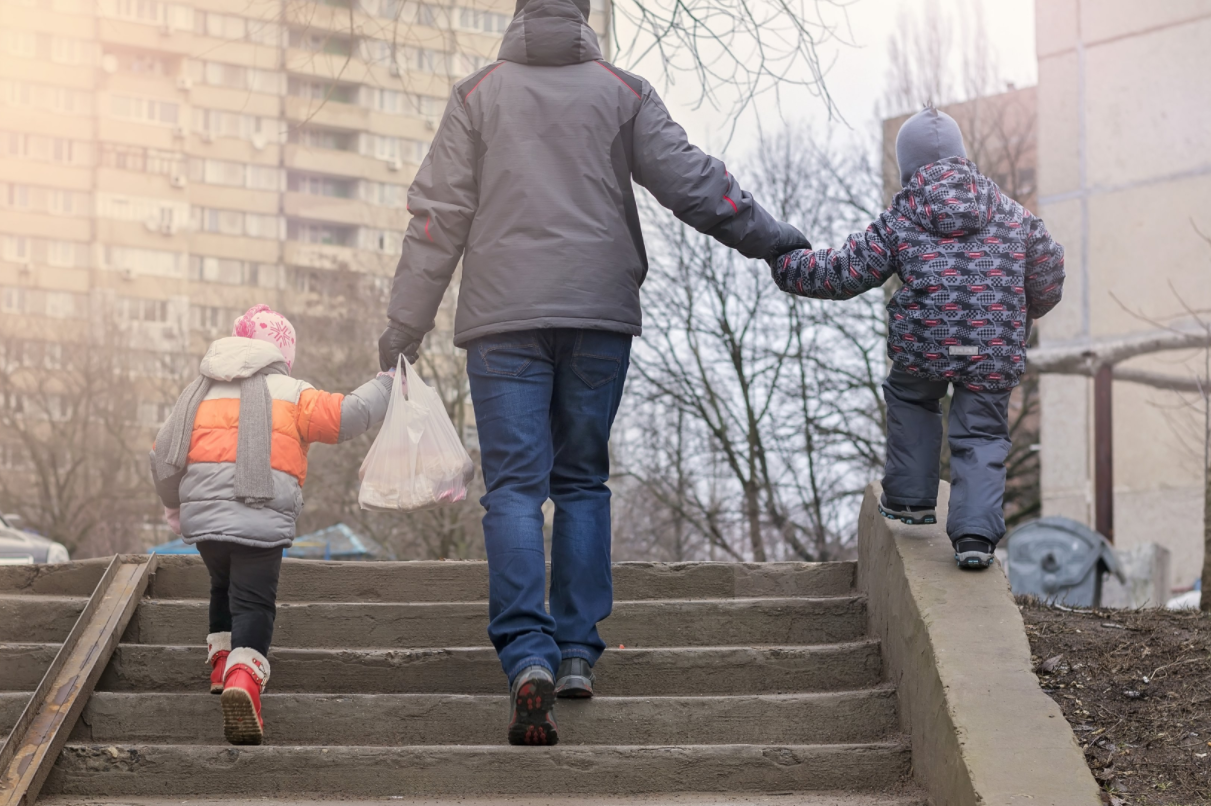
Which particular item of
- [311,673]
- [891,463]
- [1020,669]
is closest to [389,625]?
[311,673]

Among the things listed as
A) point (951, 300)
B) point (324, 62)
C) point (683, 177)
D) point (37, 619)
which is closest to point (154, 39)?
point (324, 62)

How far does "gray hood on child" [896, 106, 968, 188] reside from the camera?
189 inches

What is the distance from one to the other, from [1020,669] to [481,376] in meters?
1.84

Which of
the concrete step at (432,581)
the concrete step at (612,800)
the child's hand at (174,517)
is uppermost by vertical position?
the child's hand at (174,517)

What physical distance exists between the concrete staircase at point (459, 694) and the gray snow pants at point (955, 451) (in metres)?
0.57

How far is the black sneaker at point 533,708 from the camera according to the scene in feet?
12.4

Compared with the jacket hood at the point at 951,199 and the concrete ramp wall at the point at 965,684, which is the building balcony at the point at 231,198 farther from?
the concrete ramp wall at the point at 965,684

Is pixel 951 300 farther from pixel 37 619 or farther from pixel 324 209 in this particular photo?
pixel 324 209

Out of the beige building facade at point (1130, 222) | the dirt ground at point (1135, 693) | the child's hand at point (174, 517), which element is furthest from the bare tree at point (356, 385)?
the child's hand at point (174, 517)

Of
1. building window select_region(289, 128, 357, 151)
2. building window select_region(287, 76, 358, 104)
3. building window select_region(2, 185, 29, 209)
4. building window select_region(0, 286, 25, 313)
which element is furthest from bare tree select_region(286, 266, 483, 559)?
building window select_region(289, 128, 357, 151)

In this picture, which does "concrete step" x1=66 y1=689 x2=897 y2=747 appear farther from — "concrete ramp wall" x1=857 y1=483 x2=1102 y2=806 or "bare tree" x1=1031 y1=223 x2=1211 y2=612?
"bare tree" x1=1031 y1=223 x2=1211 y2=612

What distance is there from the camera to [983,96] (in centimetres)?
2927

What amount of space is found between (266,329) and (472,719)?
157cm

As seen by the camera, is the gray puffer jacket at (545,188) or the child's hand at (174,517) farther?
the child's hand at (174,517)
